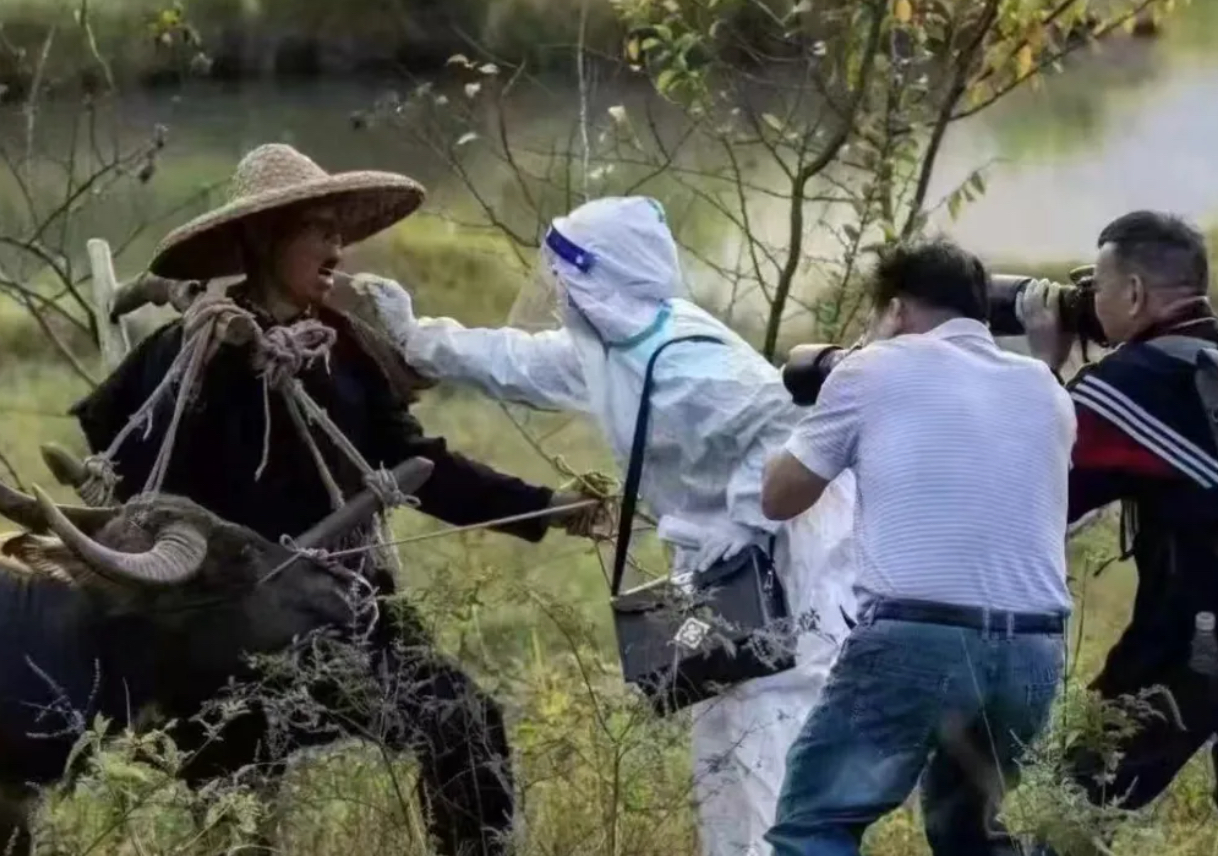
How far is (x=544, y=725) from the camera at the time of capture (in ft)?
15.0

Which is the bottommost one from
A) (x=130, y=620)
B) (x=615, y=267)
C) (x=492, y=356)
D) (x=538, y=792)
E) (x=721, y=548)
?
(x=538, y=792)

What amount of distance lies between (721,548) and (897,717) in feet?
1.88

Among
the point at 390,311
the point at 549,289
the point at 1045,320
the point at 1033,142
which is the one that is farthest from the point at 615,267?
the point at 1033,142

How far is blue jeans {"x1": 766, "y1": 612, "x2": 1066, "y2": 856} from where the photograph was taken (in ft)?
11.3

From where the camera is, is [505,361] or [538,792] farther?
[538,792]

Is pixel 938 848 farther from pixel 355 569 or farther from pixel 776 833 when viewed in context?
pixel 355 569

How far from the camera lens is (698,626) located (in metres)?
3.83

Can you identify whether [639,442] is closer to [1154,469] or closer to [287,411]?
[287,411]

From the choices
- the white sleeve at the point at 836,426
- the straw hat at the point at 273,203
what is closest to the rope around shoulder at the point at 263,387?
the straw hat at the point at 273,203

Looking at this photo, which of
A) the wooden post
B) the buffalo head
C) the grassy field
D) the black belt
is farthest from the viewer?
the wooden post

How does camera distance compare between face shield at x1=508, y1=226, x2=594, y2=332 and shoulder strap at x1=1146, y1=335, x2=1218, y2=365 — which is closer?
shoulder strap at x1=1146, y1=335, x2=1218, y2=365

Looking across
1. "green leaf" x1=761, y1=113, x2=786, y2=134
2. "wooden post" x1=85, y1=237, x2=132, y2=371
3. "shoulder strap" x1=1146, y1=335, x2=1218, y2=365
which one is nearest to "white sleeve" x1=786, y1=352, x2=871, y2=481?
"shoulder strap" x1=1146, y1=335, x2=1218, y2=365

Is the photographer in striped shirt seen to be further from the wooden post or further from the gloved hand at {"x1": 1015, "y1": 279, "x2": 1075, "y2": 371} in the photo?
the wooden post

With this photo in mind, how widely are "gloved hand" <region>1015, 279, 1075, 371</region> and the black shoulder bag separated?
0.66m
